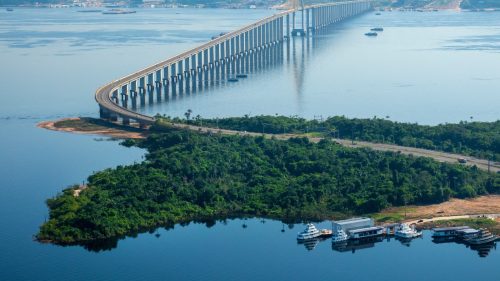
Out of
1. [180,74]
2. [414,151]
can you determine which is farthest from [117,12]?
[414,151]

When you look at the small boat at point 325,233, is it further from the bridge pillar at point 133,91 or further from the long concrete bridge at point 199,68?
the bridge pillar at point 133,91

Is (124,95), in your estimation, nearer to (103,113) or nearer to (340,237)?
(103,113)

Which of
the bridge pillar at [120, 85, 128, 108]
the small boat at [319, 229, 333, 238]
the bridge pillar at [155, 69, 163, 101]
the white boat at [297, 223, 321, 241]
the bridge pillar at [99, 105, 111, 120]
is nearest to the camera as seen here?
the white boat at [297, 223, 321, 241]

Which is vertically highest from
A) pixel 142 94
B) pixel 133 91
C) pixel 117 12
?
pixel 133 91

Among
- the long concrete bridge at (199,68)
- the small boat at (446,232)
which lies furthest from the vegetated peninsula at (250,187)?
the long concrete bridge at (199,68)

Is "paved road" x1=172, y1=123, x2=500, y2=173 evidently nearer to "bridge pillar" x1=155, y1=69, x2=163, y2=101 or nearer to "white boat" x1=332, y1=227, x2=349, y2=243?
"white boat" x1=332, y1=227, x2=349, y2=243

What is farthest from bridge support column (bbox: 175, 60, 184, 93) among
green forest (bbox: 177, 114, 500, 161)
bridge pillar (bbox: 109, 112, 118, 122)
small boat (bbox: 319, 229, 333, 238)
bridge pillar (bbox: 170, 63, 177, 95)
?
small boat (bbox: 319, 229, 333, 238)

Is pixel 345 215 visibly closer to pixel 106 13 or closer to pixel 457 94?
pixel 457 94
